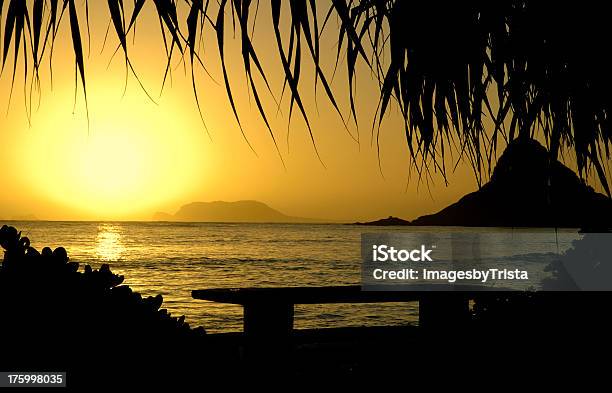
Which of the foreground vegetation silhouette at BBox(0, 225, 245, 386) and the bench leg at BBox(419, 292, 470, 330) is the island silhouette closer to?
the foreground vegetation silhouette at BBox(0, 225, 245, 386)

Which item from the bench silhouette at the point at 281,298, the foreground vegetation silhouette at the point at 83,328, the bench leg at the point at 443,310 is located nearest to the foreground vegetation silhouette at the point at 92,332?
the foreground vegetation silhouette at the point at 83,328

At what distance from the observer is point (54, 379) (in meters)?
1.30

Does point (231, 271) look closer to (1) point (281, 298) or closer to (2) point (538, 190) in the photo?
(1) point (281, 298)

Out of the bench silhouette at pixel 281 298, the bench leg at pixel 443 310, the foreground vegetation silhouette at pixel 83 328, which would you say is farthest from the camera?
the bench leg at pixel 443 310

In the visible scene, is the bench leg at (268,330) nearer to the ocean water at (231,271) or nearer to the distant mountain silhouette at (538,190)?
the distant mountain silhouette at (538,190)

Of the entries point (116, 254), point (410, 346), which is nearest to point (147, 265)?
point (116, 254)

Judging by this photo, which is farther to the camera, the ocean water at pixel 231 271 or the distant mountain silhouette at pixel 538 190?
the ocean water at pixel 231 271

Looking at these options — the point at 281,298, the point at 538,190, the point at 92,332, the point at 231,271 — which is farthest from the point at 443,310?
the point at 231,271

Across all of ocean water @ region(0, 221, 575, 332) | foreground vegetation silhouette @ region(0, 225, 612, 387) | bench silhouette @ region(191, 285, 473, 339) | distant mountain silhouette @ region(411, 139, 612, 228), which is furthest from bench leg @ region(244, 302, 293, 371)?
ocean water @ region(0, 221, 575, 332)

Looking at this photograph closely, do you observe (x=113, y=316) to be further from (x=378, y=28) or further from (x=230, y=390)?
(x=378, y=28)

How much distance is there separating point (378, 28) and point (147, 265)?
44.0 meters

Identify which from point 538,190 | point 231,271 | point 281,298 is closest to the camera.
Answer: point 538,190

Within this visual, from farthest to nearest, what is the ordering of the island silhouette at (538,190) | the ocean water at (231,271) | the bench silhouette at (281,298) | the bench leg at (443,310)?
the ocean water at (231,271) → the bench leg at (443,310) → the bench silhouette at (281,298) → the island silhouette at (538,190)

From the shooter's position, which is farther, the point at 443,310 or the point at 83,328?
the point at 443,310
